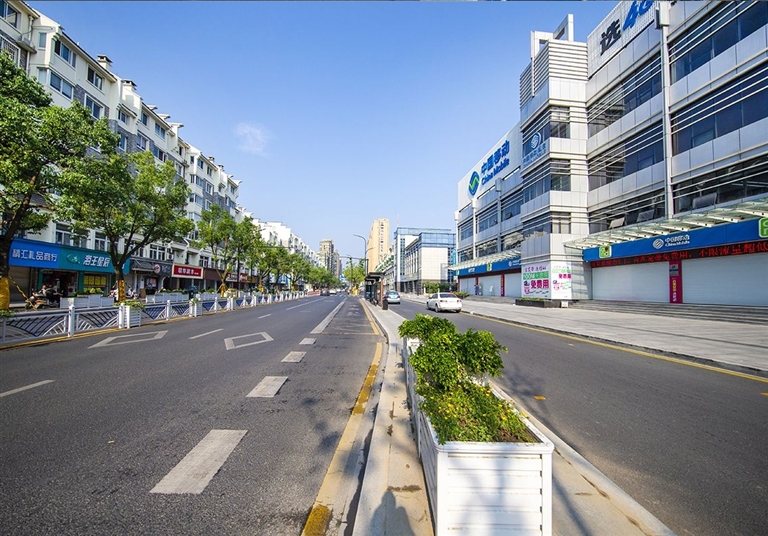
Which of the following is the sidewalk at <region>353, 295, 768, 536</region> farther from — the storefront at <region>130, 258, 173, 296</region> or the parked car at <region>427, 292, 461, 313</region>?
the storefront at <region>130, 258, 173, 296</region>

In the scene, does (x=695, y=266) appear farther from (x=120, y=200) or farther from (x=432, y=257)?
(x=432, y=257)

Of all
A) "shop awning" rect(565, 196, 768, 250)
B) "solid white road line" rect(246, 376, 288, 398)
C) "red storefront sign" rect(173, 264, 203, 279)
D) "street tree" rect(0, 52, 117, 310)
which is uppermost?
"street tree" rect(0, 52, 117, 310)

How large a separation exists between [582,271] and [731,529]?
29.5m

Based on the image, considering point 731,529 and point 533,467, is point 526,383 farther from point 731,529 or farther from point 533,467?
point 533,467

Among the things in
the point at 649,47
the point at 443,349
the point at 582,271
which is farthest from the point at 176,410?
the point at 649,47

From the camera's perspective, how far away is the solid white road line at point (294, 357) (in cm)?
882

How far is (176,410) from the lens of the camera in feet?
17.0

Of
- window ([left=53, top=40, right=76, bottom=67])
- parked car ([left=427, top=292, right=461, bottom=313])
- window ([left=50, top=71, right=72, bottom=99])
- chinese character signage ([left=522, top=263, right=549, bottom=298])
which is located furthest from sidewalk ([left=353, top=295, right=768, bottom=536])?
window ([left=53, top=40, right=76, bottom=67])

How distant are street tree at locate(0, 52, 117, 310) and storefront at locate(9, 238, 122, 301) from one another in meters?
13.9

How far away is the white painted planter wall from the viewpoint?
2242mm

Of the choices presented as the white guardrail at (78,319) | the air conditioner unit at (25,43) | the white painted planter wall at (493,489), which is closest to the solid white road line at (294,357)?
the white painted planter wall at (493,489)

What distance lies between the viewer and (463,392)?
341cm

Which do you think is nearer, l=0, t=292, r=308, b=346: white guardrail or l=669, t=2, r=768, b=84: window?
l=0, t=292, r=308, b=346: white guardrail

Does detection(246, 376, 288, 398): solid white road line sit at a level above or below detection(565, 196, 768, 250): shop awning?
below
